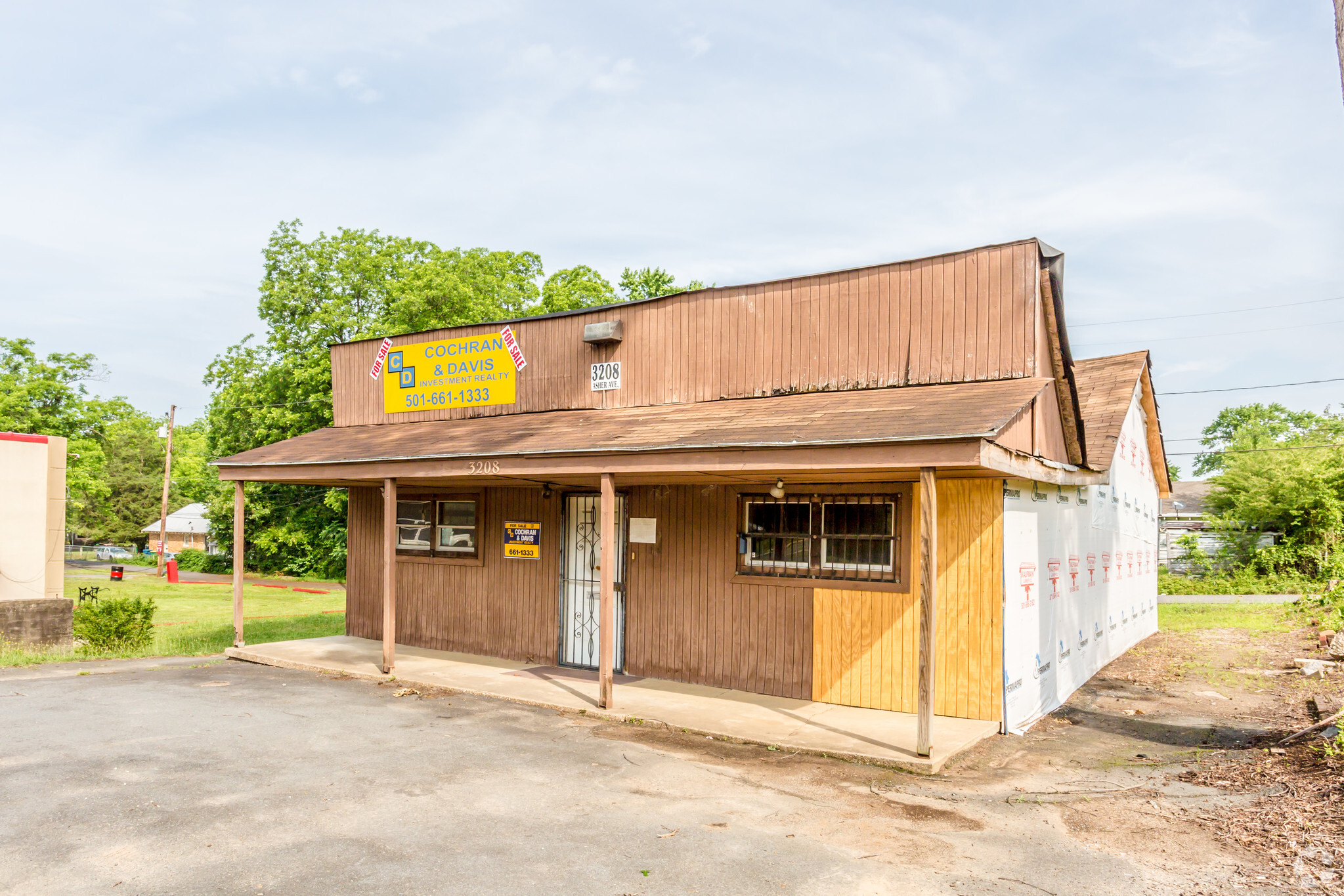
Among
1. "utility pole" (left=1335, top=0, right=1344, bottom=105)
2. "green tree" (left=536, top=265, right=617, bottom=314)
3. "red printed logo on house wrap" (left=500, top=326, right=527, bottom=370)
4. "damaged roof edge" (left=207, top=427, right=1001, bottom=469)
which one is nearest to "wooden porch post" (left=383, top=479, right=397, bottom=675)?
"damaged roof edge" (left=207, top=427, right=1001, bottom=469)

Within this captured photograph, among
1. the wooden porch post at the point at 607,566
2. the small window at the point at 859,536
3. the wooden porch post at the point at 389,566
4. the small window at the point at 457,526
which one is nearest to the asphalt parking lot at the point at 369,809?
the wooden porch post at the point at 607,566

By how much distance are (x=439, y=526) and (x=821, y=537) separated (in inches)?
245

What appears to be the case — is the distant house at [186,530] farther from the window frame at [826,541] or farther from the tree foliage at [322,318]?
the window frame at [826,541]

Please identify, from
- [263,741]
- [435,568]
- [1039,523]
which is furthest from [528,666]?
[1039,523]

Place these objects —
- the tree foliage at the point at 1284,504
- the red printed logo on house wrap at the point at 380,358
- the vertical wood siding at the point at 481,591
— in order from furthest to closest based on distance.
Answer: the tree foliage at the point at 1284,504
the red printed logo on house wrap at the point at 380,358
the vertical wood siding at the point at 481,591

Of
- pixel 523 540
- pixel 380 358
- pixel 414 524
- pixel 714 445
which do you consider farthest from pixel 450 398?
pixel 714 445

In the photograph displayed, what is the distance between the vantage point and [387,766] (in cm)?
701

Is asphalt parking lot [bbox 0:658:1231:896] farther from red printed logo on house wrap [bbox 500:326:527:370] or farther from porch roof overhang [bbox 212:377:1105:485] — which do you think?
red printed logo on house wrap [bbox 500:326:527:370]

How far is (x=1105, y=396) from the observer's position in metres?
13.6

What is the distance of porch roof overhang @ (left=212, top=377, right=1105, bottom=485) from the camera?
718 centimetres

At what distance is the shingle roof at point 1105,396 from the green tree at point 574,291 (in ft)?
70.0

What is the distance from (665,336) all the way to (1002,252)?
163 inches

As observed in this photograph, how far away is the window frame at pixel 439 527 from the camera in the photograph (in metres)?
12.5

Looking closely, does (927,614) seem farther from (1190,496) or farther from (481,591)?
(1190,496)
